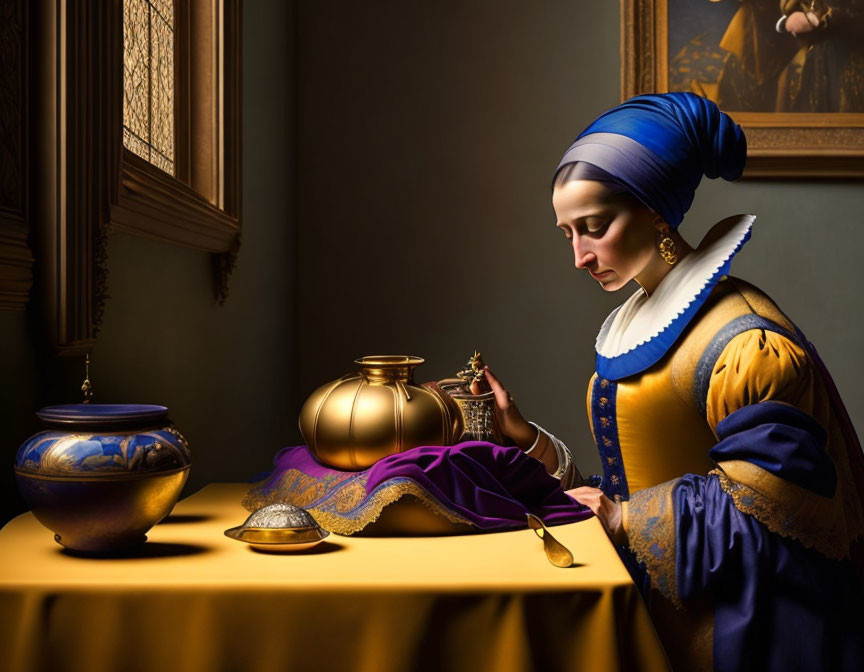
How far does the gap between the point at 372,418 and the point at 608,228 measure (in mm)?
591

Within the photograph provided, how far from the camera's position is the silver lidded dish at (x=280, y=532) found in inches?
44.6

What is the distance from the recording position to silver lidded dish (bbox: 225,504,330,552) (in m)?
1.13

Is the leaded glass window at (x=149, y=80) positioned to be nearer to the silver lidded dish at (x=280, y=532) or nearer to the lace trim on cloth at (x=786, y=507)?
the silver lidded dish at (x=280, y=532)

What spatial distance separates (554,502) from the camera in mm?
1433

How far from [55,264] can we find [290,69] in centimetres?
225

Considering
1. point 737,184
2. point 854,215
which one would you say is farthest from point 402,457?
point 854,215

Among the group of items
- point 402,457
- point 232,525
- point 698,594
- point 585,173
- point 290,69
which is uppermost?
point 290,69

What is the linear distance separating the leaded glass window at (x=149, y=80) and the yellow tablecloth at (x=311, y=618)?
978 mm

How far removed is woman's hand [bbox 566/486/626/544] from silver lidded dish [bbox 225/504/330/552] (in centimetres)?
49

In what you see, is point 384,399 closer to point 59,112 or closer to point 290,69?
point 59,112

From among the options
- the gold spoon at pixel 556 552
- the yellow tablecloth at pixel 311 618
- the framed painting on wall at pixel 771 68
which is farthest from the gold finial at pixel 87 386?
the framed painting on wall at pixel 771 68

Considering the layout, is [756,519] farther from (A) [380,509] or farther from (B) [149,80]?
(B) [149,80]

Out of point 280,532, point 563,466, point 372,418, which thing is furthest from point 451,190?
point 280,532

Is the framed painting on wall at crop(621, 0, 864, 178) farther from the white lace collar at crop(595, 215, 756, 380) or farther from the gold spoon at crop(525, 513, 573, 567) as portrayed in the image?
the gold spoon at crop(525, 513, 573, 567)
